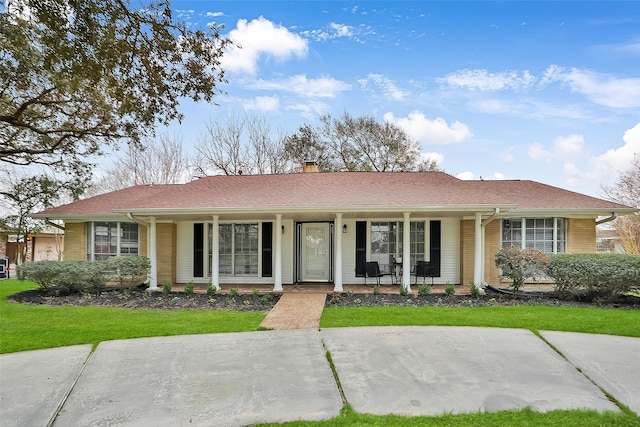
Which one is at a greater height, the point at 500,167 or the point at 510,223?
the point at 500,167

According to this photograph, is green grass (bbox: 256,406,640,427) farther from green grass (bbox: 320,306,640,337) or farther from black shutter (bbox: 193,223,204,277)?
black shutter (bbox: 193,223,204,277)

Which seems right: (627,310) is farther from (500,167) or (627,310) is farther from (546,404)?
(500,167)

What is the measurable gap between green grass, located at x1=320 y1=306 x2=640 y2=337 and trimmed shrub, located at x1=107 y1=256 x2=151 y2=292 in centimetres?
601

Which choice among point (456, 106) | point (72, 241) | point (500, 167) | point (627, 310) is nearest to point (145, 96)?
point (72, 241)

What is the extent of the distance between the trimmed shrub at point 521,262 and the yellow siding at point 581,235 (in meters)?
3.11

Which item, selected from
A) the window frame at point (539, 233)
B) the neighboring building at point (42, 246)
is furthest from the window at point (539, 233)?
the neighboring building at point (42, 246)

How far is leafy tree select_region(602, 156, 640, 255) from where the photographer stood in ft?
66.8

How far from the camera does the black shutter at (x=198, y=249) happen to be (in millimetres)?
13711

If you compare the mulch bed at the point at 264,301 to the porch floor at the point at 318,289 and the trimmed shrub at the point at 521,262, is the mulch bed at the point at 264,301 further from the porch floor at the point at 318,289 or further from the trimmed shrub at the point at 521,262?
the trimmed shrub at the point at 521,262

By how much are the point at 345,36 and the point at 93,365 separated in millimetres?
8509

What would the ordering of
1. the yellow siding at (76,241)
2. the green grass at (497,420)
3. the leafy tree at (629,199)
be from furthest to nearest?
the leafy tree at (629,199) < the yellow siding at (76,241) < the green grass at (497,420)

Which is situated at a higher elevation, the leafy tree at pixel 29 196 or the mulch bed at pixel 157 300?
the leafy tree at pixel 29 196

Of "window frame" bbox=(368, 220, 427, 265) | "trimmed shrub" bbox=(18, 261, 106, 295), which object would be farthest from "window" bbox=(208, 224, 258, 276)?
"window frame" bbox=(368, 220, 427, 265)

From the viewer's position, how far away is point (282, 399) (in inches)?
171
